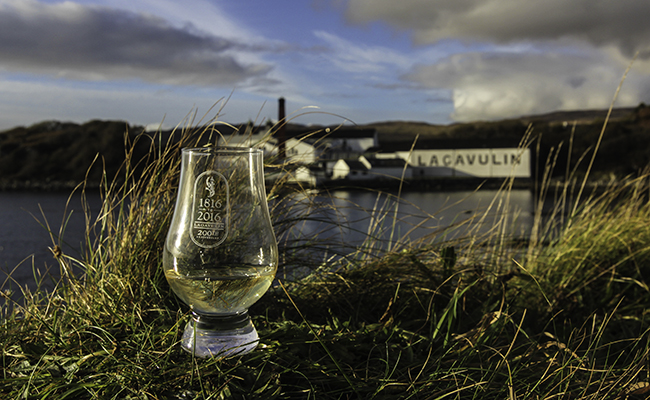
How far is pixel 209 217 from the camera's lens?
3.38ft

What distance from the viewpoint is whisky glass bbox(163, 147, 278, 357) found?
1031 mm

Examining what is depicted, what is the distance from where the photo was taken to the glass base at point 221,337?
1.03 m

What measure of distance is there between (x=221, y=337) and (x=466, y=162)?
185 ft

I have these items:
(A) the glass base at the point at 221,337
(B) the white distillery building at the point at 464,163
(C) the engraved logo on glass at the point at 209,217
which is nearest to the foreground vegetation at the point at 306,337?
(A) the glass base at the point at 221,337

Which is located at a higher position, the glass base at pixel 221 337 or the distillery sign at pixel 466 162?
the glass base at pixel 221 337

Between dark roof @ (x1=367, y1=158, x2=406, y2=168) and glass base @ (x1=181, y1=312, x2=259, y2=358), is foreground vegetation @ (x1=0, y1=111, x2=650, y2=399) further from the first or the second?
dark roof @ (x1=367, y1=158, x2=406, y2=168)

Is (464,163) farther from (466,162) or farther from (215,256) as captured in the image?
(215,256)

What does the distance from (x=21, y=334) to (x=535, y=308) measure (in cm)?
203

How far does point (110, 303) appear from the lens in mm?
1415

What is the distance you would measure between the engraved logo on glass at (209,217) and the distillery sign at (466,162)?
52.9m

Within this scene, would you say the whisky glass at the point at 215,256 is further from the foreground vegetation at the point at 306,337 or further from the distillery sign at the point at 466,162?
the distillery sign at the point at 466,162

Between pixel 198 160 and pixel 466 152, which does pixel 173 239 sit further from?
pixel 466 152

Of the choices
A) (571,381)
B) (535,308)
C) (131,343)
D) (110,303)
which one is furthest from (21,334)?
(535,308)

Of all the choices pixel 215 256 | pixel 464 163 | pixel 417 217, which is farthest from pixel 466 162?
pixel 215 256
